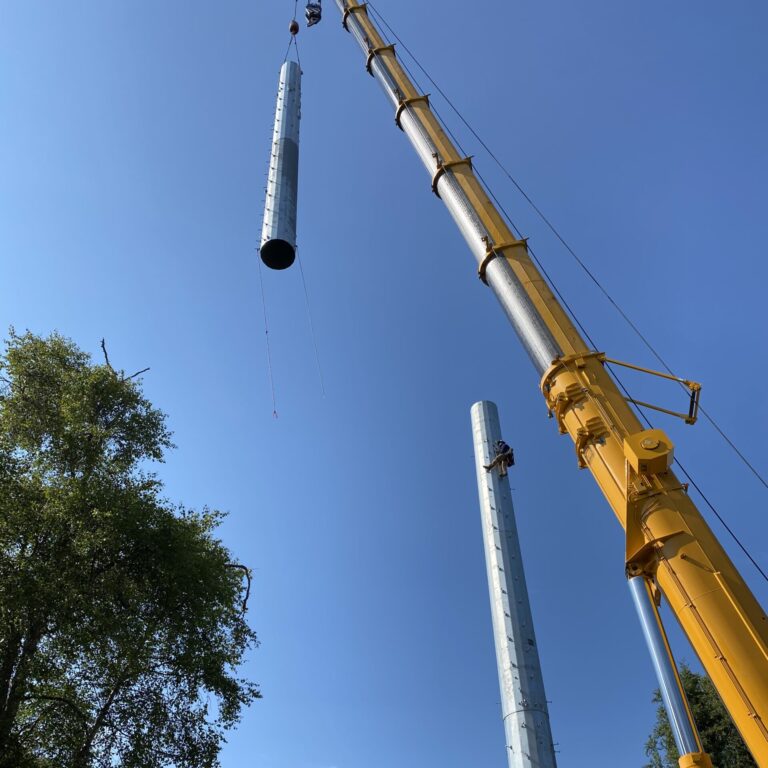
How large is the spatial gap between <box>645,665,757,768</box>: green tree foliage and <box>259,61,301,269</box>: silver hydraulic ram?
26.6m

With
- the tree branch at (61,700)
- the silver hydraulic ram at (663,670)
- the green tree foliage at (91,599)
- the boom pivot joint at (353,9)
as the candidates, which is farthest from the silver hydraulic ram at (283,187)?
the tree branch at (61,700)

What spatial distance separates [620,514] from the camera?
23.0 ft

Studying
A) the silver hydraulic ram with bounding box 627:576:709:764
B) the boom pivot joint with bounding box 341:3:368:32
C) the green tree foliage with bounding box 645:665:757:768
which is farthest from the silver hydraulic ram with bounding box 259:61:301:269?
the green tree foliage with bounding box 645:665:757:768

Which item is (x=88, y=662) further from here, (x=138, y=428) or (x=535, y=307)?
(x=535, y=307)

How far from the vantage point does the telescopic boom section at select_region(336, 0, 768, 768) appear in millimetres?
5457

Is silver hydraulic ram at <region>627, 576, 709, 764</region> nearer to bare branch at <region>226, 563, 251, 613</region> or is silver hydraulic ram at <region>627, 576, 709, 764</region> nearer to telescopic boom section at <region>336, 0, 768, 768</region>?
telescopic boom section at <region>336, 0, 768, 768</region>

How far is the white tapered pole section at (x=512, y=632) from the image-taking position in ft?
36.1

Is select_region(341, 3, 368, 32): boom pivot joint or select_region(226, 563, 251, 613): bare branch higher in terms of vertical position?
select_region(341, 3, 368, 32): boom pivot joint

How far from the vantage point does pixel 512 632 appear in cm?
1247

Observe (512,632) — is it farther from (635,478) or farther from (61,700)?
(61,700)

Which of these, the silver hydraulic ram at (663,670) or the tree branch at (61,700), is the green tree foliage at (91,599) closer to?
the tree branch at (61,700)

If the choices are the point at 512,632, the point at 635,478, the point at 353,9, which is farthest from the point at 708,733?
the point at 353,9

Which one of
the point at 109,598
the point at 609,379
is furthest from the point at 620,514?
the point at 109,598

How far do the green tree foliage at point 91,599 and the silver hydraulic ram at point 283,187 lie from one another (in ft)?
24.2
